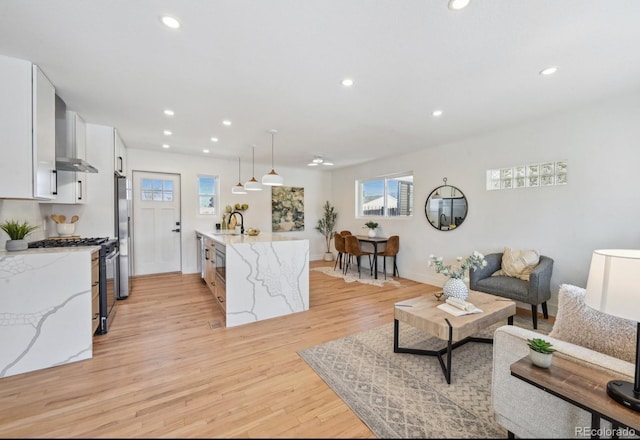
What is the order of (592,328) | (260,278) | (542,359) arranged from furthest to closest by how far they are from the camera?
1. (260,278)
2. (592,328)
3. (542,359)

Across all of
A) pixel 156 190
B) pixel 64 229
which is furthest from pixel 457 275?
pixel 156 190

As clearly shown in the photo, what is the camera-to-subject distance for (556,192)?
348 cm

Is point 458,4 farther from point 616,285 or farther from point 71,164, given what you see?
point 71,164

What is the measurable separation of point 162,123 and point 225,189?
96.8 inches

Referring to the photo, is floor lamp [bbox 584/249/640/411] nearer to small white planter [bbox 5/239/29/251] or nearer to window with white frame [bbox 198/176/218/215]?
small white planter [bbox 5/239/29/251]

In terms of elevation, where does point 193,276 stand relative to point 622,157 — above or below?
below

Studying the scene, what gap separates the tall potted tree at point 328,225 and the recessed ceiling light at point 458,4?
5.87 m

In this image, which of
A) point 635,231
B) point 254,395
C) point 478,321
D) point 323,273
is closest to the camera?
point 254,395

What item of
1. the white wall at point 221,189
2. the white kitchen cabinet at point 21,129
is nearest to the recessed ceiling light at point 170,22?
the white kitchen cabinet at point 21,129

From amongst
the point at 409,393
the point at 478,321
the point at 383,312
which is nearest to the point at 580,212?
the point at 478,321

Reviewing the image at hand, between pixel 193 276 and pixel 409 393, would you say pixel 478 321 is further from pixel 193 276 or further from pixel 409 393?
pixel 193 276

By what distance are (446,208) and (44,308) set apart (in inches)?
203

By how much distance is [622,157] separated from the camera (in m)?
3.00

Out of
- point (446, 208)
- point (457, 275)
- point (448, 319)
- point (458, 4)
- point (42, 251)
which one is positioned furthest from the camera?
point (446, 208)
